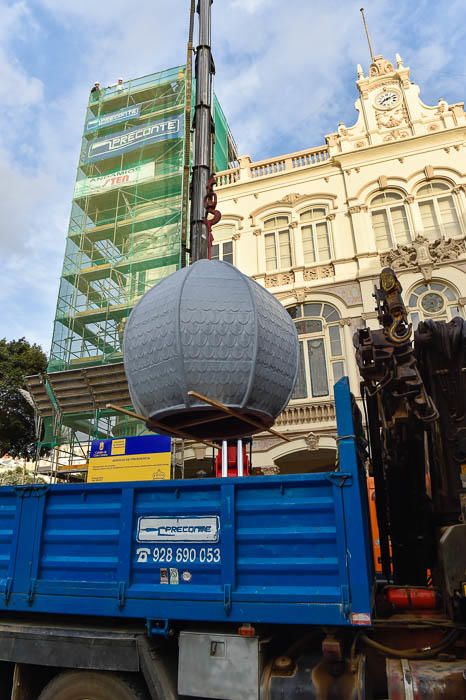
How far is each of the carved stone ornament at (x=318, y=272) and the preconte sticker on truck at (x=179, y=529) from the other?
13.5 metres

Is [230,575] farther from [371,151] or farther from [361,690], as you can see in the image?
[371,151]

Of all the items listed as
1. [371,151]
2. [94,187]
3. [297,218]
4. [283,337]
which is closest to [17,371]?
[94,187]

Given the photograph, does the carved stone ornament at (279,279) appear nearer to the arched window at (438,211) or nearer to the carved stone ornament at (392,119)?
the arched window at (438,211)

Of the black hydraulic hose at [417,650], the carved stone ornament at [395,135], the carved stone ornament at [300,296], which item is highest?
the carved stone ornament at [395,135]

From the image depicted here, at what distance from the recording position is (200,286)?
12.1 feet

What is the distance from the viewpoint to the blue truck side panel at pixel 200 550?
3.51 m

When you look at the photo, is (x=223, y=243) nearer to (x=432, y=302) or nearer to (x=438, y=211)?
(x=438, y=211)

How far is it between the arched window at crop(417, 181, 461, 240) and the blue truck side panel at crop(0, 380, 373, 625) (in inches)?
537

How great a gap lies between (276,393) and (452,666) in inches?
86.0

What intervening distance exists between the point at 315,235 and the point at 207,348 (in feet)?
47.8

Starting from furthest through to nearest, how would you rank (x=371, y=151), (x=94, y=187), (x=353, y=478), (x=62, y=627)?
(x=94, y=187) < (x=371, y=151) < (x=62, y=627) < (x=353, y=478)

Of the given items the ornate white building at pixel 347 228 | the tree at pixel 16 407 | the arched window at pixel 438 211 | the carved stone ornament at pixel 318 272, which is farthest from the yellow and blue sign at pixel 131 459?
the tree at pixel 16 407

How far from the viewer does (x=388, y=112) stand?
17.9m

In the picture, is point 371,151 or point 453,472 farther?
point 371,151
